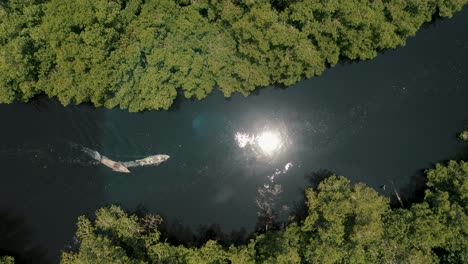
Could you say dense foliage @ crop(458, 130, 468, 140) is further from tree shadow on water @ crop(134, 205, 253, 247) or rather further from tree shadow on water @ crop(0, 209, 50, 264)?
tree shadow on water @ crop(0, 209, 50, 264)

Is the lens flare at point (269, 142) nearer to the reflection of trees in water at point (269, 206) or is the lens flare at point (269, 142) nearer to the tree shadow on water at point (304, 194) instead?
the reflection of trees in water at point (269, 206)

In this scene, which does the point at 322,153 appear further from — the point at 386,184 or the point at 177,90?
the point at 177,90

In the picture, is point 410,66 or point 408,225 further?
point 410,66

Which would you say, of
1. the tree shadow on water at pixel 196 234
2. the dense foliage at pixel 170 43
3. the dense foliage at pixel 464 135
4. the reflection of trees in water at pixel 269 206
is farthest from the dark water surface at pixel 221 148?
the dense foliage at pixel 170 43

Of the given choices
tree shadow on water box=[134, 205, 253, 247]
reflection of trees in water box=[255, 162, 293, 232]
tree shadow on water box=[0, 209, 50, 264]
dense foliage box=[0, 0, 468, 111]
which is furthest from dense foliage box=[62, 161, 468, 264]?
dense foliage box=[0, 0, 468, 111]

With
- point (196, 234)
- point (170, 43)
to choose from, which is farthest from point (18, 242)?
point (170, 43)

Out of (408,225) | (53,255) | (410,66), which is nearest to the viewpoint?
(408,225)

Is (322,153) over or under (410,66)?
under

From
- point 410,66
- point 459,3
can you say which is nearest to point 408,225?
point 410,66
